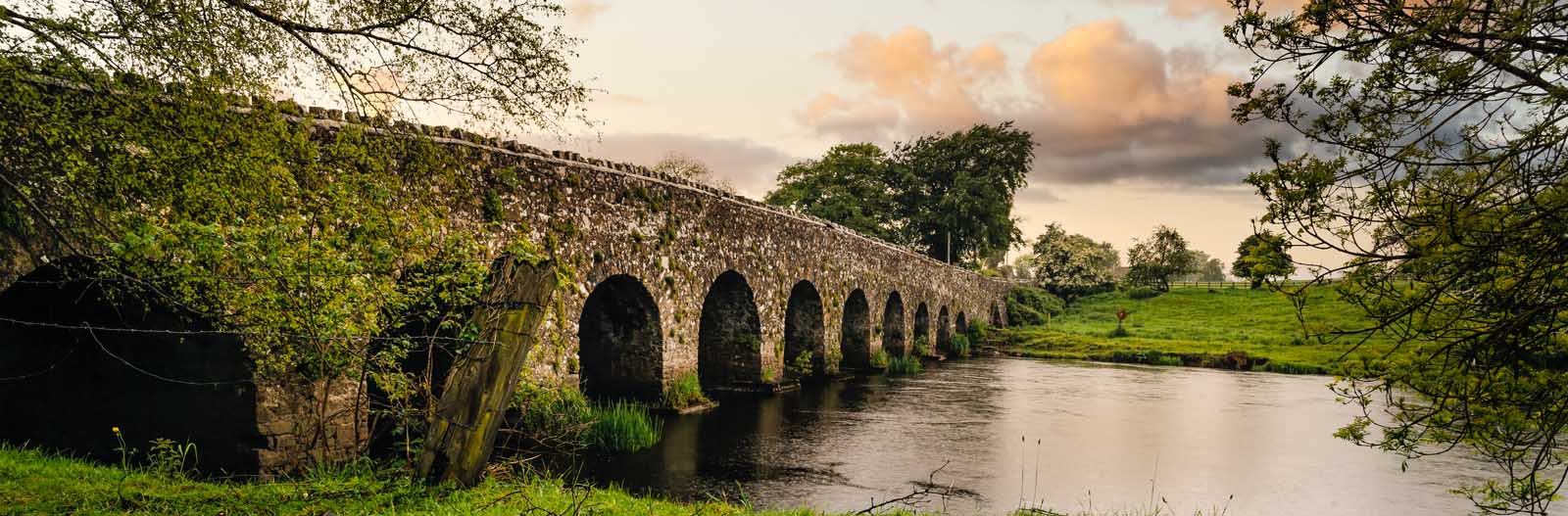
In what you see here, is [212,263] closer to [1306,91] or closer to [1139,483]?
[1306,91]

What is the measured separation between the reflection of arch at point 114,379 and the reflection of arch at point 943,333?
2625 centimetres

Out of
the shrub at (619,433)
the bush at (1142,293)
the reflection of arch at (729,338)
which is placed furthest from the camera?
the bush at (1142,293)

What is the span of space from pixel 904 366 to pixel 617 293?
38.8 ft

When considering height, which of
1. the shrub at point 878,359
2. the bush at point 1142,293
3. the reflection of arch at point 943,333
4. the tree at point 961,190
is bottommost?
the shrub at point 878,359

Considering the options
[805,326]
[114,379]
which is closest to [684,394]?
[805,326]

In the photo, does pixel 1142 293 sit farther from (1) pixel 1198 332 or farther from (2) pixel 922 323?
(2) pixel 922 323

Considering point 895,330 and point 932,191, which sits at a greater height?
point 932,191

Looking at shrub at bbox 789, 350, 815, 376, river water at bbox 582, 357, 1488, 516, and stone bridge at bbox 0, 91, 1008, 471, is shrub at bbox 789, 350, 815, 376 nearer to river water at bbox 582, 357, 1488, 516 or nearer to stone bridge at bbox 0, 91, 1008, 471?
stone bridge at bbox 0, 91, 1008, 471

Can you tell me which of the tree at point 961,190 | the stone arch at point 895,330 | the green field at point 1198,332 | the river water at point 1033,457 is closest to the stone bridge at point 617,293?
the river water at point 1033,457

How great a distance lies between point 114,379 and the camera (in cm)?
768

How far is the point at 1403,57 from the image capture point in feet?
13.2

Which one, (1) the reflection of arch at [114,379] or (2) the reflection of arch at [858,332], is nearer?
(1) the reflection of arch at [114,379]

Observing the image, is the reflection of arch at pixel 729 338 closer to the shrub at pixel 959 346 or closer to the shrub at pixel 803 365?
the shrub at pixel 803 365

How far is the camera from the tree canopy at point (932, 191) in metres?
45.0
